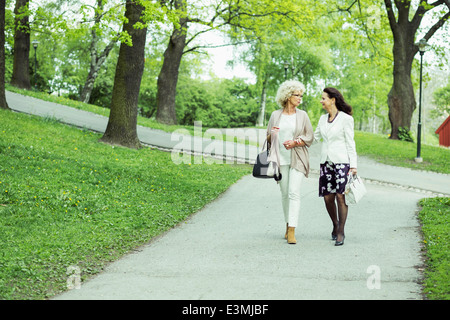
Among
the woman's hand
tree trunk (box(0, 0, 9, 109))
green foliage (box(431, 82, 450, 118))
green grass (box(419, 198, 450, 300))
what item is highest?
green foliage (box(431, 82, 450, 118))

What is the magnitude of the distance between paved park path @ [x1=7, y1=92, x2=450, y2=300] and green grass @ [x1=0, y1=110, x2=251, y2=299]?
15.8 inches

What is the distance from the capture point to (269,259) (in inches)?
243

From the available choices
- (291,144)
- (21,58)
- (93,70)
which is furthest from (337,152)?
(93,70)

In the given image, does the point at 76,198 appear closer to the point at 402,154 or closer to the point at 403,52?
the point at 402,154

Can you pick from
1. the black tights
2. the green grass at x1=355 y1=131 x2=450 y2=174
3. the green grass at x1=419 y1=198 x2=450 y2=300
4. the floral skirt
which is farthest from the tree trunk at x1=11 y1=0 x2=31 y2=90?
the black tights

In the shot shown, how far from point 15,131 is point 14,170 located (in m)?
4.51

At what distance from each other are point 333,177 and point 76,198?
452 cm

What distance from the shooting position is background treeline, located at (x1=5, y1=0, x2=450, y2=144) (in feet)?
85.2

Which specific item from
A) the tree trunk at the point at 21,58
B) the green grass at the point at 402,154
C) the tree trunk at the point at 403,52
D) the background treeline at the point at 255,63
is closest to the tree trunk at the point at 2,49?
the background treeline at the point at 255,63

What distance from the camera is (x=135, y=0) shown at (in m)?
14.9

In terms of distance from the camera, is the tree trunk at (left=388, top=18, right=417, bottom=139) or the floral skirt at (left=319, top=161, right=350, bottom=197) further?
the tree trunk at (left=388, top=18, right=417, bottom=139)

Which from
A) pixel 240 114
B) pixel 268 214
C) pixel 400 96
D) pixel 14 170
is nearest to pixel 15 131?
pixel 14 170

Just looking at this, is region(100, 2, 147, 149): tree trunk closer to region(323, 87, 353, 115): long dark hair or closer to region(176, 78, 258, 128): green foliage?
region(323, 87, 353, 115): long dark hair
